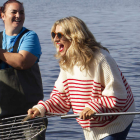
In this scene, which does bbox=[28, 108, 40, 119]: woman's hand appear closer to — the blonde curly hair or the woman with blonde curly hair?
the woman with blonde curly hair

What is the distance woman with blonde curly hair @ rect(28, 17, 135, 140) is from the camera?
3078mm

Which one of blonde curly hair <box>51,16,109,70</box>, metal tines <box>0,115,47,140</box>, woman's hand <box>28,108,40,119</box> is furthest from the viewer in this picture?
woman's hand <box>28,108,40,119</box>

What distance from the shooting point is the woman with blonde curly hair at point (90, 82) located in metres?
3.08

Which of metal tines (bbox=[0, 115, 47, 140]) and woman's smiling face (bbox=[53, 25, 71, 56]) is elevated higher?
woman's smiling face (bbox=[53, 25, 71, 56])

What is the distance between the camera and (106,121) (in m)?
3.19

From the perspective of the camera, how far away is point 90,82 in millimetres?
3148

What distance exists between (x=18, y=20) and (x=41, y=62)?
8.39 m

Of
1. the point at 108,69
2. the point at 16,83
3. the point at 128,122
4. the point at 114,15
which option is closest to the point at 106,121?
the point at 128,122

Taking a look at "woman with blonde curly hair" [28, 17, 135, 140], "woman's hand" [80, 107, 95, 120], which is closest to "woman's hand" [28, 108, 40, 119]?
"woman with blonde curly hair" [28, 17, 135, 140]

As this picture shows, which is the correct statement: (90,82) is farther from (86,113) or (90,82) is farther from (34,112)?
(34,112)

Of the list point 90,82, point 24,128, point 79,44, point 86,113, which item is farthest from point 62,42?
point 24,128

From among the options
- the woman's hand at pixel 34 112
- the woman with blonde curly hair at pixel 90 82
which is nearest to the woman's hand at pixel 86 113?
the woman with blonde curly hair at pixel 90 82

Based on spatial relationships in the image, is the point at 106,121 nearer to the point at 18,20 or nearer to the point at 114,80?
the point at 114,80

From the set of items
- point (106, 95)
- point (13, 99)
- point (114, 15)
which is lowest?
point (114, 15)
